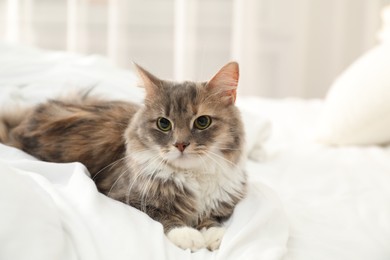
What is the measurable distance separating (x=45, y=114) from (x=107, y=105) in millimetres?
198

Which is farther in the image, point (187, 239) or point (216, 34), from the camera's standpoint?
point (216, 34)

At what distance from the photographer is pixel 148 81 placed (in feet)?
4.46

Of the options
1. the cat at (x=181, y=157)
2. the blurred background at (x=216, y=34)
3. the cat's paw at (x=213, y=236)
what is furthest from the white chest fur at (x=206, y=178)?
the blurred background at (x=216, y=34)

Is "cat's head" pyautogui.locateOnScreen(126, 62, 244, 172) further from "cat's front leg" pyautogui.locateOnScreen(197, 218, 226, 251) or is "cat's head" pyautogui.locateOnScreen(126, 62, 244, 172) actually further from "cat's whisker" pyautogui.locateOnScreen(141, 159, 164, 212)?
"cat's front leg" pyautogui.locateOnScreen(197, 218, 226, 251)

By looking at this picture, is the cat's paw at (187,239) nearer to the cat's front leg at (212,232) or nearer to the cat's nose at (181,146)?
the cat's front leg at (212,232)

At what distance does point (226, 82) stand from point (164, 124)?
20 cm

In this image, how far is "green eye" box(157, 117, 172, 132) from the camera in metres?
1.29

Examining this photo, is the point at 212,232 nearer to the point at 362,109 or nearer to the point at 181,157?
the point at 181,157

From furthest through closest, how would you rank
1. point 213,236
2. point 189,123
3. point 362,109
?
point 362,109, point 189,123, point 213,236

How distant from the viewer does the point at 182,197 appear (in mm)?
1273

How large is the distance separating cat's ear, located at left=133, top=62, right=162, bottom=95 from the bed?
0.29 meters

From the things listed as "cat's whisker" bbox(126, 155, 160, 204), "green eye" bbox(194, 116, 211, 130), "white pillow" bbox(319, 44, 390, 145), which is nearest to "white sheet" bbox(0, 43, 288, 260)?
"cat's whisker" bbox(126, 155, 160, 204)

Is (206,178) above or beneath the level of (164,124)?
beneath

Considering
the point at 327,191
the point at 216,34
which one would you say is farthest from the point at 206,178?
the point at 216,34
